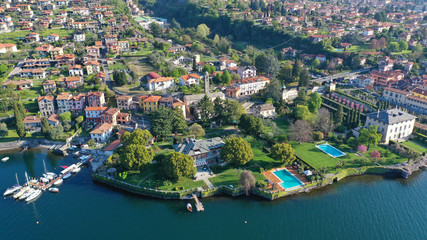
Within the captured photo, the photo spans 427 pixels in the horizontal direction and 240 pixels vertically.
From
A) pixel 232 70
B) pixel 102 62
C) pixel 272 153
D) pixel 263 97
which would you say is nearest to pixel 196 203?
pixel 272 153

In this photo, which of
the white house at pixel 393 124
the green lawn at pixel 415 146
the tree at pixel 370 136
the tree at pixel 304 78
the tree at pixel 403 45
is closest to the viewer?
the tree at pixel 370 136

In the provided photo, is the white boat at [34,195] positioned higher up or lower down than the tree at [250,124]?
lower down

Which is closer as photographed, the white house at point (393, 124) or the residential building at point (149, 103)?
the white house at point (393, 124)

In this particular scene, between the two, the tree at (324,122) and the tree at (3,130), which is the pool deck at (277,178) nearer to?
the tree at (324,122)

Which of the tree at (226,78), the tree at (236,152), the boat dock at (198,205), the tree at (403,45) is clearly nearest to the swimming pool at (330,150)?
the tree at (236,152)

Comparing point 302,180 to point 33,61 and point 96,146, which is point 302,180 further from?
point 33,61

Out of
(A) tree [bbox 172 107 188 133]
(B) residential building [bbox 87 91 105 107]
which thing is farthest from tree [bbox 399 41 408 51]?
(B) residential building [bbox 87 91 105 107]

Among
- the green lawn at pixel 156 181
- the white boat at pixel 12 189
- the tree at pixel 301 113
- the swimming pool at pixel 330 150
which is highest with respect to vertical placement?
the tree at pixel 301 113
